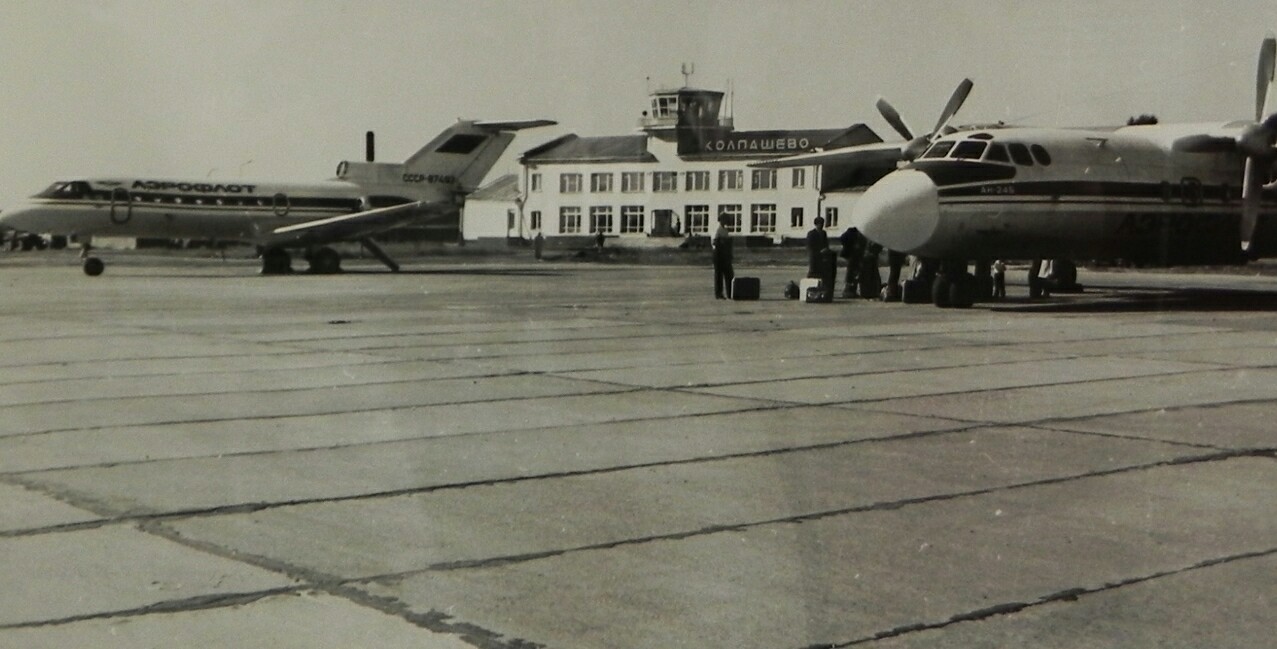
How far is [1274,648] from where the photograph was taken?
14.4ft

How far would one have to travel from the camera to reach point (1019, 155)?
21.0 metres

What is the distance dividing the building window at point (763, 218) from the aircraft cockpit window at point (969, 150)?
72.9 meters

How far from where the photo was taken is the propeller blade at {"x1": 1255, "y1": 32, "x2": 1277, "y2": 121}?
2367 centimetres

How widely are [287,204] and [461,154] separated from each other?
241 inches

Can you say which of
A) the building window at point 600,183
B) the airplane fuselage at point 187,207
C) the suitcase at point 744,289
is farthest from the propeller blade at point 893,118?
the building window at point 600,183

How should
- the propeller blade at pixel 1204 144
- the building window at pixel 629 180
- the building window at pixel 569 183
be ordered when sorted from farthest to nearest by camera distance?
the building window at pixel 569 183 < the building window at pixel 629 180 < the propeller blade at pixel 1204 144

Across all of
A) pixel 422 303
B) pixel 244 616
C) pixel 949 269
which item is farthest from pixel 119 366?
pixel 949 269

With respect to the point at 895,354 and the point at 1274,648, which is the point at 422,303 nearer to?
the point at 895,354

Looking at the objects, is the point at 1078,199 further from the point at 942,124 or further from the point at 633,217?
the point at 633,217

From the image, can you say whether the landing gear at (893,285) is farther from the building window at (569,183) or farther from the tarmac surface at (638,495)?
the building window at (569,183)

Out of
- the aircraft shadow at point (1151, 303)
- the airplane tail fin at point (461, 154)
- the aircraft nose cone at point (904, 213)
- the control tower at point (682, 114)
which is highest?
the control tower at point (682, 114)

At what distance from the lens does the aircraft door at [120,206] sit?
3625 cm

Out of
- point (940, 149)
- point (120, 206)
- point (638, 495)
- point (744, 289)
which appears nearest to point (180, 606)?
point (638, 495)

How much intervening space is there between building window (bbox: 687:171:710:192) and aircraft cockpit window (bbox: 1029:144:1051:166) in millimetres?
74171
